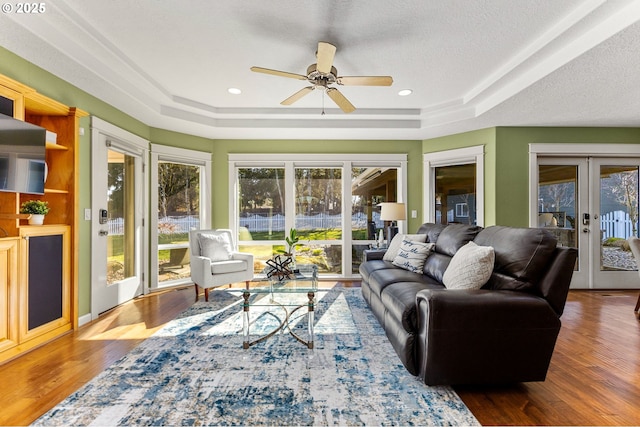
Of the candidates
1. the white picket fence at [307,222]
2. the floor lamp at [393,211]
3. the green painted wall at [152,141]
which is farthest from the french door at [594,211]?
the white picket fence at [307,222]

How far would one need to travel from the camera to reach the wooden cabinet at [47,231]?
7.93 feet

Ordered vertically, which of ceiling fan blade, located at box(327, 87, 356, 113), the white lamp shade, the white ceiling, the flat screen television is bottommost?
the white lamp shade

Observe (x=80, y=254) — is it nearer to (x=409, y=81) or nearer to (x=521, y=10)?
(x=409, y=81)

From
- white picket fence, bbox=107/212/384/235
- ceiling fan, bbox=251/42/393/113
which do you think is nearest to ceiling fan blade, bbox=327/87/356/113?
ceiling fan, bbox=251/42/393/113

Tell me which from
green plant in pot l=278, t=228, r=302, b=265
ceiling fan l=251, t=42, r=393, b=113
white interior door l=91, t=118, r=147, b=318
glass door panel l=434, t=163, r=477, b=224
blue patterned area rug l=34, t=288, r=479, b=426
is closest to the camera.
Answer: blue patterned area rug l=34, t=288, r=479, b=426

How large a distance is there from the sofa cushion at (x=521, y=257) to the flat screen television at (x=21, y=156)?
12.3 ft

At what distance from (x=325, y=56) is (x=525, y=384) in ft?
8.98

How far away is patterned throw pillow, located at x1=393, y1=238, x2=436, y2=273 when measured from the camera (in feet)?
10.9

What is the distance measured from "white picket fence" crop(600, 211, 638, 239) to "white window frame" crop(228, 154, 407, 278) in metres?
2.96

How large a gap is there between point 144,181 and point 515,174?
5417 millimetres

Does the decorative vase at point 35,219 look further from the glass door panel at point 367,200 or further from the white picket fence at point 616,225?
the white picket fence at point 616,225

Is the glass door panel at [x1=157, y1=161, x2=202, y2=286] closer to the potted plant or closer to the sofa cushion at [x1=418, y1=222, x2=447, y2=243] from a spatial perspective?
the potted plant

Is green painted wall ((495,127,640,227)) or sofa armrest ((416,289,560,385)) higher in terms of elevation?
green painted wall ((495,127,640,227))

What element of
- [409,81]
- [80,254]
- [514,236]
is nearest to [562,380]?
[514,236]
